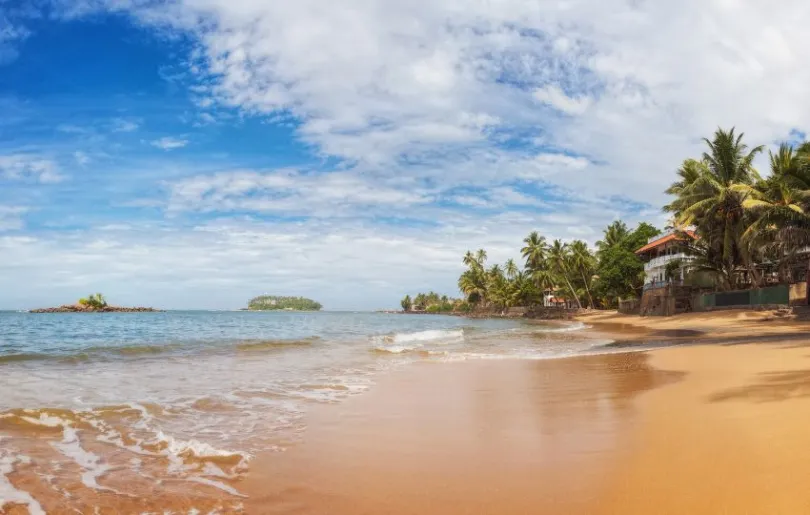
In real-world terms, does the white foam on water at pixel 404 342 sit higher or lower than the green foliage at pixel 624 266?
lower

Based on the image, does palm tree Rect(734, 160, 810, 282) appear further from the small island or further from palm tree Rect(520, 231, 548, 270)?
the small island

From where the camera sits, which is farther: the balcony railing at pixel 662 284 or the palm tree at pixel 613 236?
the palm tree at pixel 613 236

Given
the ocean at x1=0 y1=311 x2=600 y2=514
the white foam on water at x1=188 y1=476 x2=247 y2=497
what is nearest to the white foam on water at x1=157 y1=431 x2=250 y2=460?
the ocean at x1=0 y1=311 x2=600 y2=514

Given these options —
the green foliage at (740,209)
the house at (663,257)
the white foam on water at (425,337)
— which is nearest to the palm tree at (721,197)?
the green foliage at (740,209)

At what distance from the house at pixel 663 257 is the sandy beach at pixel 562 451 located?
37778mm

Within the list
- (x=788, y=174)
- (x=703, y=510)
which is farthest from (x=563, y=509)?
(x=788, y=174)

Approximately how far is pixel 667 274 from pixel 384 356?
1482 inches

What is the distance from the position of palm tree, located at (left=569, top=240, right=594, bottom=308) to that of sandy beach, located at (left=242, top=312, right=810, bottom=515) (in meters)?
66.7

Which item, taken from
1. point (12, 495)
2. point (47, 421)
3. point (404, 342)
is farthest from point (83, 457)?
point (404, 342)

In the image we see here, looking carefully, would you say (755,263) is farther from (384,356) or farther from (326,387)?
(326,387)

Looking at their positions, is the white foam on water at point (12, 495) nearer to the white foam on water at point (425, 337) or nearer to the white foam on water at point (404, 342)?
the white foam on water at point (404, 342)

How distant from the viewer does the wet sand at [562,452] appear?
3939 millimetres

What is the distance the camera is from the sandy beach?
395 cm

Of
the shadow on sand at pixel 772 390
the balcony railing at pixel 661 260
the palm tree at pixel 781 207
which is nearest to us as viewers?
the shadow on sand at pixel 772 390
